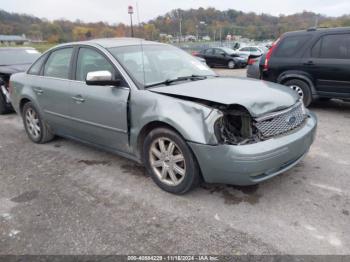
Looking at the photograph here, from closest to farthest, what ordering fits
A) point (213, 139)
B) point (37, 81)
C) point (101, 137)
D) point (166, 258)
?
point (166, 258), point (213, 139), point (101, 137), point (37, 81)

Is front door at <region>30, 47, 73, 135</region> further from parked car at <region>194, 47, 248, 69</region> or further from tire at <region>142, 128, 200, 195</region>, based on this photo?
parked car at <region>194, 47, 248, 69</region>

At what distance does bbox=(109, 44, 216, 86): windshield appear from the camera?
11.7ft

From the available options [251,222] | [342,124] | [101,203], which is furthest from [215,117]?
[342,124]

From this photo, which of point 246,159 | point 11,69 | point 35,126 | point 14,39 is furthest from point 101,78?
point 14,39

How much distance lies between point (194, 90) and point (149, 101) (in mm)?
482

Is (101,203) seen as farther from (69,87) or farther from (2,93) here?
(2,93)

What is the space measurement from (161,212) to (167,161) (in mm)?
526

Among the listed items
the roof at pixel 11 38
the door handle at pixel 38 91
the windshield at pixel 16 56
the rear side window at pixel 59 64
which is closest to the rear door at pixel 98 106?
the rear side window at pixel 59 64

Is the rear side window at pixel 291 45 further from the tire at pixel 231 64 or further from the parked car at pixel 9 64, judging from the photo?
the tire at pixel 231 64

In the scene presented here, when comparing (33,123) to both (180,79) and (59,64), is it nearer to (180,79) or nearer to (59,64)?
(59,64)

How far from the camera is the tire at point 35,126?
4.89 metres

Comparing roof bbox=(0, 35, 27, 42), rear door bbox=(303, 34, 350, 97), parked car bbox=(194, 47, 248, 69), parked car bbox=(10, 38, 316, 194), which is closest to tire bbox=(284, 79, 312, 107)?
rear door bbox=(303, 34, 350, 97)

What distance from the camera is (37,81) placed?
4711 millimetres

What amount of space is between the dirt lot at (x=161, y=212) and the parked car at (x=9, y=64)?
348 centimetres
